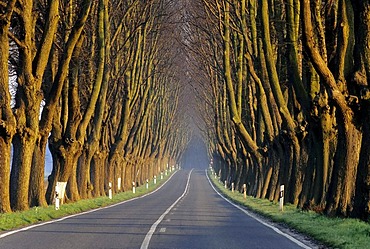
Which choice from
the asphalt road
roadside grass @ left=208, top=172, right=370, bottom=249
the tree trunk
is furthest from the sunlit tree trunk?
roadside grass @ left=208, top=172, right=370, bottom=249

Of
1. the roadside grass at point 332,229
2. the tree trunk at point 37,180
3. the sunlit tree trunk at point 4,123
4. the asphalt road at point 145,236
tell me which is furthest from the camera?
the tree trunk at point 37,180

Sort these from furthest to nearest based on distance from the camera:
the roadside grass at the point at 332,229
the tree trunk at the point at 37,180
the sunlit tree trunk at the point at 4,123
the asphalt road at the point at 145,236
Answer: the tree trunk at the point at 37,180 → the sunlit tree trunk at the point at 4,123 → the roadside grass at the point at 332,229 → the asphalt road at the point at 145,236

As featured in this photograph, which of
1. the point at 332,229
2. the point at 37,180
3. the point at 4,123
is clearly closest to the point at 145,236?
the point at 332,229

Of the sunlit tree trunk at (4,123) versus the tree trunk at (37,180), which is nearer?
the sunlit tree trunk at (4,123)

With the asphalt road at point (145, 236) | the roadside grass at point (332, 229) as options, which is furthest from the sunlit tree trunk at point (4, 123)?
the roadside grass at point (332, 229)

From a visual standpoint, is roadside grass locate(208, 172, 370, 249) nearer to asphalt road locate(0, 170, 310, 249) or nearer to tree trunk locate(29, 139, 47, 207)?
asphalt road locate(0, 170, 310, 249)

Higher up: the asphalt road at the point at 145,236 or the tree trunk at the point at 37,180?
the tree trunk at the point at 37,180

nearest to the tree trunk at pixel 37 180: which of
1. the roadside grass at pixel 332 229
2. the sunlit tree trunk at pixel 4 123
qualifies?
the sunlit tree trunk at pixel 4 123

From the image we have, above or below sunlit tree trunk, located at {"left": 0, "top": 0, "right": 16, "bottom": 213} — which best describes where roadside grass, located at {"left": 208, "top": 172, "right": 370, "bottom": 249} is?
below

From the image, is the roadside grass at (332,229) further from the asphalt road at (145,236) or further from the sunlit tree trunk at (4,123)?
the sunlit tree trunk at (4,123)

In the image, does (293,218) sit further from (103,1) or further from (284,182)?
(103,1)

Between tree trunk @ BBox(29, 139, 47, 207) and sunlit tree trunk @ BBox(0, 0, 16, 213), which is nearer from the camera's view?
sunlit tree trunk @ BBox(0, 0, 16, 213)

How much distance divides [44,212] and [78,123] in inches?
370

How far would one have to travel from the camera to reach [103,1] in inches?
1339
